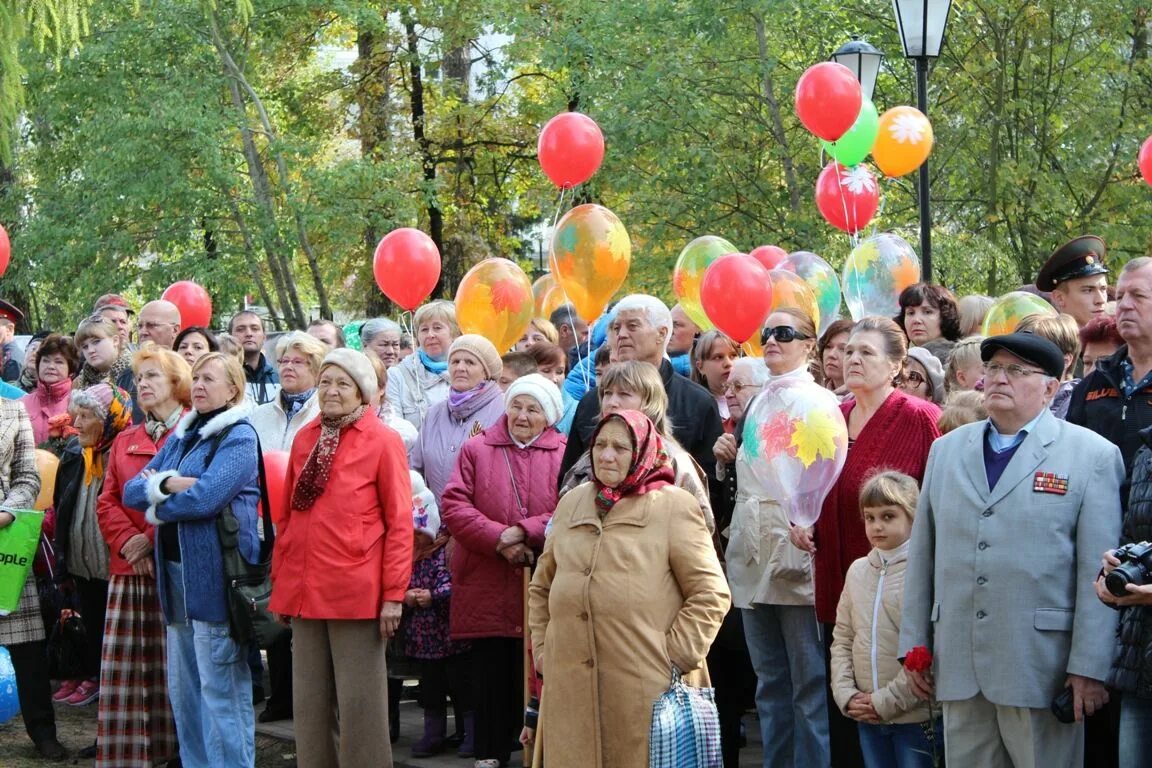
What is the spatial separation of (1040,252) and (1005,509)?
441 inches

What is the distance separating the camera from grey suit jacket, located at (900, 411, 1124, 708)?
485 cm

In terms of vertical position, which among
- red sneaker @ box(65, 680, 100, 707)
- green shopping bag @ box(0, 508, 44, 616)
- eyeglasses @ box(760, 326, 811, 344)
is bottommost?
red sneaker @ box(65, 680, 100, 707)

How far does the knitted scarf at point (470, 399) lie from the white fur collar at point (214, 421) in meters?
1.14

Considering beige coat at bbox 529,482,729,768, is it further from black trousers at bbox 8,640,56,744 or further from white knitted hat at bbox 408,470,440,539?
black trousers at bbox 8,640,56,744

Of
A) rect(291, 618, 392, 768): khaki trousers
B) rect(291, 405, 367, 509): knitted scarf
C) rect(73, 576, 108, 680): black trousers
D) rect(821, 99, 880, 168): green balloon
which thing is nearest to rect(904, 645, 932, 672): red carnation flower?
rect(291, 618, 392, 768): khaki trousers

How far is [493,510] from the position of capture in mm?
7500

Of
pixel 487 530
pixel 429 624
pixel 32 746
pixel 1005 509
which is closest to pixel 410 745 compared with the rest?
pixel 429 624

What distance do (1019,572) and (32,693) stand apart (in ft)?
20.1

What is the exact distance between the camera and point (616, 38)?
17.2 meters

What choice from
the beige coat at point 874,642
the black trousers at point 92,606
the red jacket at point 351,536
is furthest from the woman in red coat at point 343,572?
the black trousers at point 92,606

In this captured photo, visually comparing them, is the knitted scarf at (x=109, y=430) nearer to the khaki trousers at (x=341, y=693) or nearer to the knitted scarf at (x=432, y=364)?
the knitted scarf at (x=432, y=364)

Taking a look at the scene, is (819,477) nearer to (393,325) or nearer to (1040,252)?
(393,325)

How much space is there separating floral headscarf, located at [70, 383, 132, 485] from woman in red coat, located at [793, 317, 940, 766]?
14.1 feet

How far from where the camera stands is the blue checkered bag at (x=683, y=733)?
548 cm
